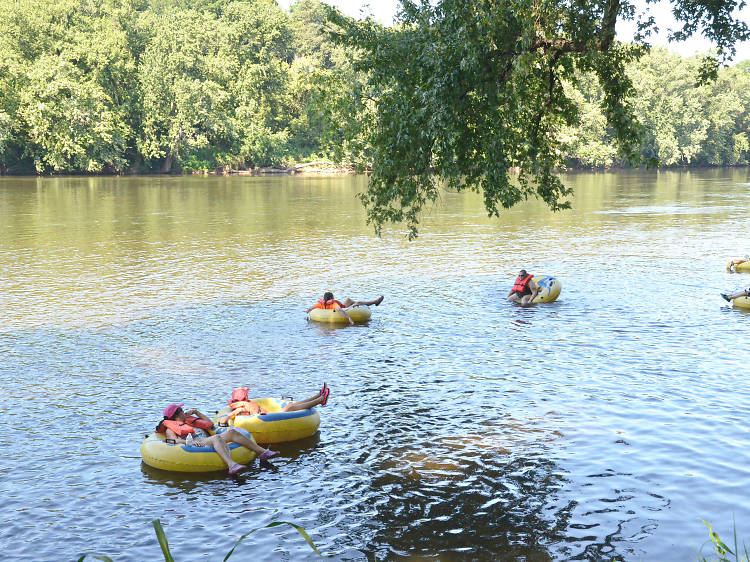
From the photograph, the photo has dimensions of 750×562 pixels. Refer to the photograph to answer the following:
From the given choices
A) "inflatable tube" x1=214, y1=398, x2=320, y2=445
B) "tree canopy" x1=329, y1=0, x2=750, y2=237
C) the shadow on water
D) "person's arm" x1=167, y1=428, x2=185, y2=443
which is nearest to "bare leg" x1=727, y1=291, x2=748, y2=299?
"tree canopy" x1=329, y1=0, x2=750, y2=237

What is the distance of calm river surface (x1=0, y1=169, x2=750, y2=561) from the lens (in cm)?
1050

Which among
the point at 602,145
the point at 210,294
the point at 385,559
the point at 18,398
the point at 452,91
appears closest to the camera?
the point at 385,559

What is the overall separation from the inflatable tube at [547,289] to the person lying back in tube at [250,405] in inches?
455

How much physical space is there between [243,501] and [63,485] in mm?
2833

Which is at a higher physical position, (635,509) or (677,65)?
(677,65)

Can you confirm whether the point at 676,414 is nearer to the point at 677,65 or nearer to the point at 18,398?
the point at 18,398

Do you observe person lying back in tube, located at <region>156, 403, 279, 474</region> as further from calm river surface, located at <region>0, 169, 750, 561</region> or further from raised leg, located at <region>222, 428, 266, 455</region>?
calm river surface, located at <region>0, 169, 750, 561</region>

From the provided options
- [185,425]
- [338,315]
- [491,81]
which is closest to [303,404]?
[185,425]

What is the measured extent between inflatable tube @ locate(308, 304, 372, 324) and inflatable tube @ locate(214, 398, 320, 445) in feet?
26.5

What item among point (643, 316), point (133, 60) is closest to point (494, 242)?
point (643, 316)

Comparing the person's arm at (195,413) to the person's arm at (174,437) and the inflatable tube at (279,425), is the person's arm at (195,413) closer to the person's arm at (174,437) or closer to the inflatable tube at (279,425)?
the inflatable tube at (279,425)

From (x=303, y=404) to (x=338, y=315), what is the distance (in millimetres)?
7948

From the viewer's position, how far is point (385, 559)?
31.7 feet

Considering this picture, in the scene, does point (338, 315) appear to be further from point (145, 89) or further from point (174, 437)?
point (145, 89)
